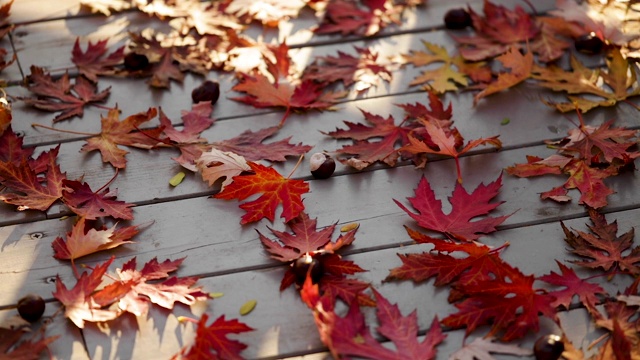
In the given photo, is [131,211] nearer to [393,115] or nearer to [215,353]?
[215,353]

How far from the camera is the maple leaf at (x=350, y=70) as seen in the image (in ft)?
7.27

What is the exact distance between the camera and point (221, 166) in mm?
1876

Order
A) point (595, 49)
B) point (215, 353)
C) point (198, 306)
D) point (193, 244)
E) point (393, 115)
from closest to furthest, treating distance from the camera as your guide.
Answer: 1. point (215, 353)
2. point (198, 306)
3. point (193, 244)
4. point (393, 115)
5. point (595, 49)

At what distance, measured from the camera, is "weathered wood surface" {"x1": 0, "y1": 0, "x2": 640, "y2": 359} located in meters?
1.56

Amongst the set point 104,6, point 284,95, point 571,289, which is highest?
point 104,6

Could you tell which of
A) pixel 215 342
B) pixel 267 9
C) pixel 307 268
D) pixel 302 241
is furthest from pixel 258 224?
pixel 267 9

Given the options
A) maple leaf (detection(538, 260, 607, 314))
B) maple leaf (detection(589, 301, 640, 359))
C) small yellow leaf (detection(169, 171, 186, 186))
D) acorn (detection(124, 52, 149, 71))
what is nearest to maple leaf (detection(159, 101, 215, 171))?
small yellow leaf (detection(169, 171, 186, 186))

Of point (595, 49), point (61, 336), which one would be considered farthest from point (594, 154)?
point (61, 336)

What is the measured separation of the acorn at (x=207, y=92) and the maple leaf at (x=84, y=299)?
637 millimetres

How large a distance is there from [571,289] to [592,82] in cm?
79

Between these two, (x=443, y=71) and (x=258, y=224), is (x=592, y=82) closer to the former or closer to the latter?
(x=443, y=71)

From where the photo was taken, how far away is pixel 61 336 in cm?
154

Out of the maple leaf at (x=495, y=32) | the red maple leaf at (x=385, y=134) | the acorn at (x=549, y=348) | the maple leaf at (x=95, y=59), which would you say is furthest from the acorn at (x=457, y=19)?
the acorn at (x=549, y=348)

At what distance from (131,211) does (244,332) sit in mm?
454
